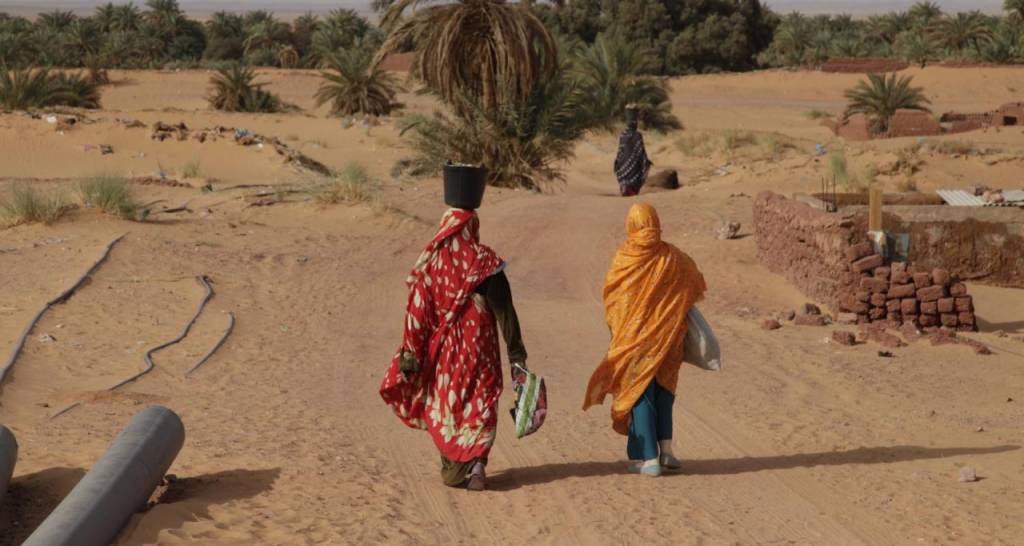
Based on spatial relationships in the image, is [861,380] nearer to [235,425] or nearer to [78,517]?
[235,425]

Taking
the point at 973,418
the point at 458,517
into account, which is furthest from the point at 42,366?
the point at 973,418

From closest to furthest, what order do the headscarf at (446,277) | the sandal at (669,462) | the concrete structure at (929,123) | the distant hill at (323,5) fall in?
1. the headscarf at (446,277)
2. the sandal at (669,462)
3. the concrete structure at (929,123)
4. the distant hill at (323,5)

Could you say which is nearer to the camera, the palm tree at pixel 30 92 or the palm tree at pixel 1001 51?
the palm tree at pixel 30 92

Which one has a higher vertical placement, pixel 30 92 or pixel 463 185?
pixel 463 185

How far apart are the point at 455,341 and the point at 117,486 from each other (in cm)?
179

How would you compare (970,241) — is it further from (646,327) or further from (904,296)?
(646,327)

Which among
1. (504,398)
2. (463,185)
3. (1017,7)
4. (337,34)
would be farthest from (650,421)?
(1017,7)

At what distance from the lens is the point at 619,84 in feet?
113

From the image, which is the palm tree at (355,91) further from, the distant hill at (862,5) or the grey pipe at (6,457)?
the distant hill at (862,5)

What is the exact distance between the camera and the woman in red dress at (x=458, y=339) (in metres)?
6.59

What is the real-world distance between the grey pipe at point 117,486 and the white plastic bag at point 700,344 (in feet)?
8.85

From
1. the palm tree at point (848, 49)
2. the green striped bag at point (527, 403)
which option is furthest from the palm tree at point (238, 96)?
the green striped bag at point (527, 403)

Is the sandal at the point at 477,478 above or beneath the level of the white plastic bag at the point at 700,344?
beneath

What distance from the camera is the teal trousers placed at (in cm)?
706
